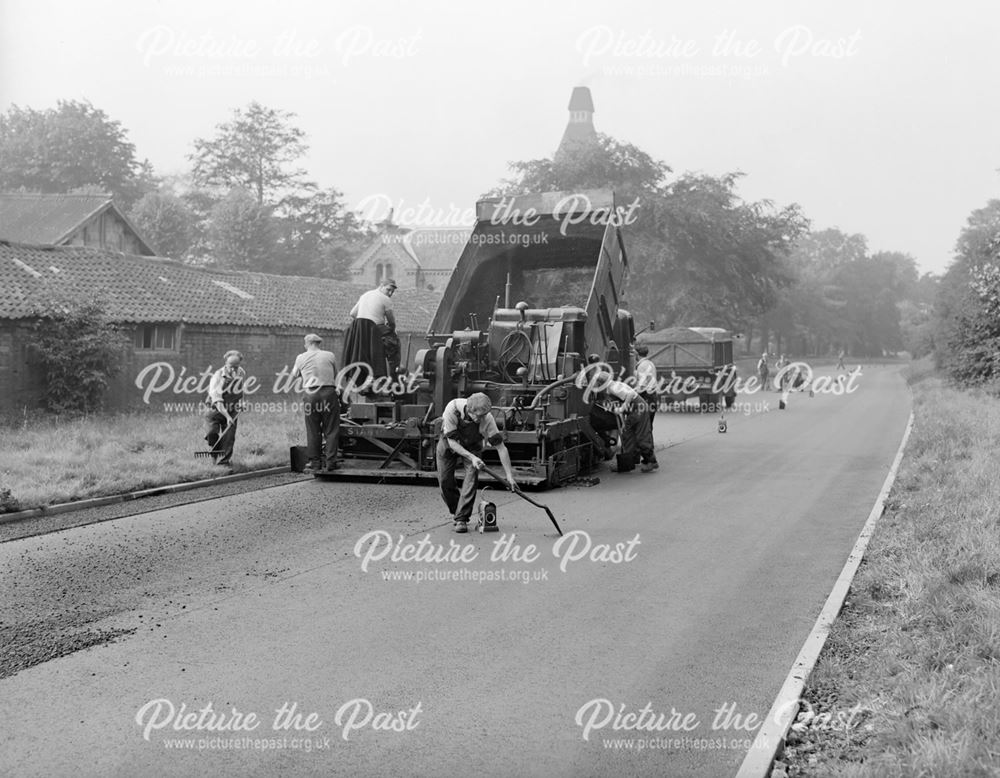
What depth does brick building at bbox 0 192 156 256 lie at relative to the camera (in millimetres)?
37406

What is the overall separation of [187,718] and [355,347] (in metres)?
8.21

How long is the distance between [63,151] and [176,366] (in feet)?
127

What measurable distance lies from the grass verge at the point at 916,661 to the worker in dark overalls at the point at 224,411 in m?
Result: 8.36

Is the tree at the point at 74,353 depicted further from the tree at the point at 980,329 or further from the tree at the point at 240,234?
the tree at the point at 240,234

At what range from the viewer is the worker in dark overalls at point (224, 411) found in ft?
42.8

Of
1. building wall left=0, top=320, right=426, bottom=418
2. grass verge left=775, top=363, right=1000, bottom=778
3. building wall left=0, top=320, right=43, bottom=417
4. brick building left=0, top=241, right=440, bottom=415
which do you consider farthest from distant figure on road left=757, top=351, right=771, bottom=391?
grass verge left=775, top=363, right=1000, bottom=778

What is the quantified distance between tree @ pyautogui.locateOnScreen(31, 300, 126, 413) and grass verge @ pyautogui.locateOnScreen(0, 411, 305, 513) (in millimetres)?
935

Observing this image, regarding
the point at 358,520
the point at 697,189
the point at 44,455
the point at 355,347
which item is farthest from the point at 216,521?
the point at 697,189

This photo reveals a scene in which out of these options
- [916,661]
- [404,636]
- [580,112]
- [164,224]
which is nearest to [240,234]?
[164,224]

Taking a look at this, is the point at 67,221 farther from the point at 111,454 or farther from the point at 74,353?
the point at 111,454

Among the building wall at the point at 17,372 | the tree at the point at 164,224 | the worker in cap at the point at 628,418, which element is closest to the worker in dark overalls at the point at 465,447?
the worker in cap at the point at 628,418

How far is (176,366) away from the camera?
23156mm

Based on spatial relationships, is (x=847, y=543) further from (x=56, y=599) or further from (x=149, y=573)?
(x=56, y=599)

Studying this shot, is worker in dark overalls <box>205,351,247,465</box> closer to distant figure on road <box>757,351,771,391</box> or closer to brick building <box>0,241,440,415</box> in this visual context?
brick building <box>0,241,440,415</box>
